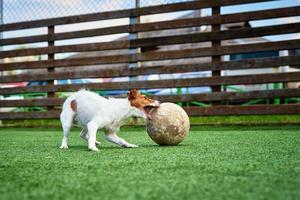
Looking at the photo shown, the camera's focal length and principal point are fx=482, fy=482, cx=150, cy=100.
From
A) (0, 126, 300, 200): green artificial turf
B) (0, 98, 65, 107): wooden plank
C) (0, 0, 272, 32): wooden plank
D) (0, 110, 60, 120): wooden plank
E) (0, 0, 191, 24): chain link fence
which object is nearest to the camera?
(0, 126, 300, 200): green artificial turf

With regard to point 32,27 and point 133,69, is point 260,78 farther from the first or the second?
point 32,27

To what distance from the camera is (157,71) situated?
26.6 ft

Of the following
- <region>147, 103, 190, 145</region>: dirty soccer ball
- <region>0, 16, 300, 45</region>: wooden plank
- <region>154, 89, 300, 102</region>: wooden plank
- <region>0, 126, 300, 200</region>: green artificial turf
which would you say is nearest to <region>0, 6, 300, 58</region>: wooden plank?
<region>0, 16, 300, 45</region>: wooden plank

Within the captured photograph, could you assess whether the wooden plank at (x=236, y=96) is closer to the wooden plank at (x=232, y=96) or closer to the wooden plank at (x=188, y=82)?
the wooden plank at (x=232, y=96)

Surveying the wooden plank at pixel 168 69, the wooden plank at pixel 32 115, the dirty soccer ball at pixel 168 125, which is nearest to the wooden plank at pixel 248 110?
the wooden plank at pixel 168 69

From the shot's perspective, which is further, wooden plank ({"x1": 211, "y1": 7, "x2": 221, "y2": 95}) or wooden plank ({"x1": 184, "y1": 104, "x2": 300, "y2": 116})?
wooden plank ({"x1": 211, "y1": 7, "x2": 221, "y2": 95})

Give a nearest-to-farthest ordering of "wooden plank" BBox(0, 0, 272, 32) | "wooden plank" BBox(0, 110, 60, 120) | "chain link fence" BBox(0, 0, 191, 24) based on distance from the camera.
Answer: "wooden plank" BBox(0, 0, 272, 32)
"chain link fence" BBox(0, 0, 191, 24)
"wooden plank" BBox(0, 110, 60, 120)

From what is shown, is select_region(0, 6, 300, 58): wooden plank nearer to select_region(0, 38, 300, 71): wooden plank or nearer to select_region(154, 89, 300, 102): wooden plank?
select_region(0, 38, 300, 71): wooden plank

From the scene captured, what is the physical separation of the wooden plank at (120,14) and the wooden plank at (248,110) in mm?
1668

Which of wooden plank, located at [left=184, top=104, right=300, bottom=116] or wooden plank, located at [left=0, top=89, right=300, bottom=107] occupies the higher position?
wooden plank, located at [left=0, top=89, right=300, bottom=107]

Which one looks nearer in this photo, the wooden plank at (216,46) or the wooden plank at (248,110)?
the wooden plank at (248,110)

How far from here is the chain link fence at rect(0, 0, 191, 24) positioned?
8648mm

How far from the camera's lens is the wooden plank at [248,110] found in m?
7.07

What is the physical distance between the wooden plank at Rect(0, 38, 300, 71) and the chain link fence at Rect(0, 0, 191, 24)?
88 centimetres
